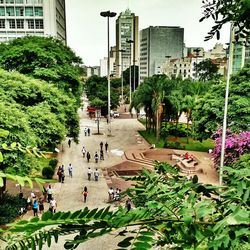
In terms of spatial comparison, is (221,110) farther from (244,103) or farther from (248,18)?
(248,18)

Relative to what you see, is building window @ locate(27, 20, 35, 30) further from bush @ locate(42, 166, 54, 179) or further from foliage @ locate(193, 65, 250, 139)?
bush @ locate(42, 166, 54, 179)

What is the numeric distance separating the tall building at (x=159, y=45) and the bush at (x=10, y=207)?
4577 inches

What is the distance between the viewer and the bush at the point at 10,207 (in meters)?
14.0

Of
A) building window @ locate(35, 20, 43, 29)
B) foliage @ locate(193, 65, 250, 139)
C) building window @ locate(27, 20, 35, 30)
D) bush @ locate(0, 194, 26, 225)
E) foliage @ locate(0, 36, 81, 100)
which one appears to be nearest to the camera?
bush @ locate(0, 194, 26, 225)

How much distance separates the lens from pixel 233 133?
20156mm

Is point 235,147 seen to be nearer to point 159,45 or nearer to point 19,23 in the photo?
point 19,23

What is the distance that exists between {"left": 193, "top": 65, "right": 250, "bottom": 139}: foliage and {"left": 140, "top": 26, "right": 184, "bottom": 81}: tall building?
107 metres

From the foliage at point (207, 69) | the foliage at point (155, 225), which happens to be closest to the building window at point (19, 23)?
the foliage at point (207, 69)

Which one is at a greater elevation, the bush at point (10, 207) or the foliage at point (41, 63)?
the foliage at point (41, 63)

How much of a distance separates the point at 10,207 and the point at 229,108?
45.5ft

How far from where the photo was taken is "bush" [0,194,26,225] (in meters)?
Result: 14.0

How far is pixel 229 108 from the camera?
70.3 ft

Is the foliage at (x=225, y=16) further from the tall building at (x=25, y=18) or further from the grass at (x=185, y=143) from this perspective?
the tall building at (x=25, y=18)

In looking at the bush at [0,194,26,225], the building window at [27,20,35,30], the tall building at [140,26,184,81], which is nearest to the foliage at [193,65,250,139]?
the bush at [0,194,26,225]
